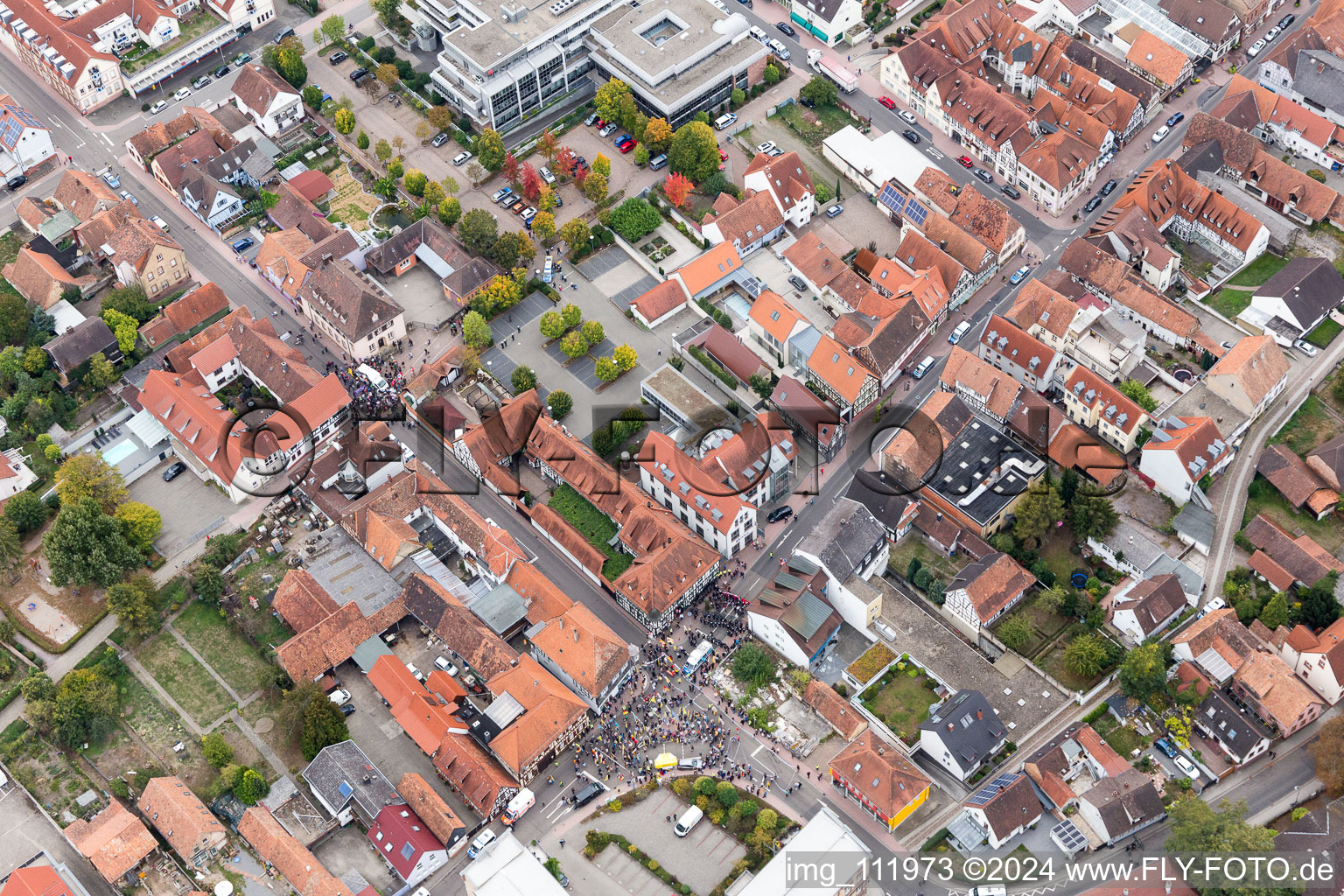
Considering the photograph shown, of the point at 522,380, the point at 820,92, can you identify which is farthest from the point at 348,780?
the point at 820,92

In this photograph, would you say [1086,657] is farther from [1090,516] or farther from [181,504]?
[181,504]

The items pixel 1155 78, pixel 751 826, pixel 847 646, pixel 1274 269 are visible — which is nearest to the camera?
pixel 751 826

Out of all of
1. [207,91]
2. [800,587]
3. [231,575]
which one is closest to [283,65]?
[207,91]

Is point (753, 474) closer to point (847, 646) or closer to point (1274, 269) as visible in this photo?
point (847, 646)

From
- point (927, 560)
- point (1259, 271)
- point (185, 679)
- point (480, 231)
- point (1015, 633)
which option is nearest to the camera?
point (1015, 633)

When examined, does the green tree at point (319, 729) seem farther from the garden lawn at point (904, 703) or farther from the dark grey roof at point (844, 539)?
the garden lawn at point (904, 703)

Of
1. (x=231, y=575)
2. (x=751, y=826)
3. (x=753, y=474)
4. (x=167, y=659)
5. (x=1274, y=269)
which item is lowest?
(x=751, y=826)
